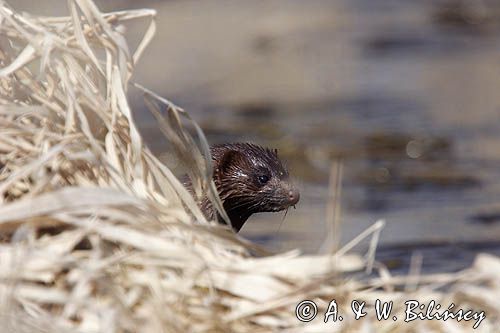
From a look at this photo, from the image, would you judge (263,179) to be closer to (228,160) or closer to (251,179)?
(251,179)

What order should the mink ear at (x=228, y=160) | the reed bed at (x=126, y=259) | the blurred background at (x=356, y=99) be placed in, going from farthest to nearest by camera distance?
the blurred background at (x=356, y=99)
the mink ear at (x=228, y=160)
the reed bed at (x=126, y=259)

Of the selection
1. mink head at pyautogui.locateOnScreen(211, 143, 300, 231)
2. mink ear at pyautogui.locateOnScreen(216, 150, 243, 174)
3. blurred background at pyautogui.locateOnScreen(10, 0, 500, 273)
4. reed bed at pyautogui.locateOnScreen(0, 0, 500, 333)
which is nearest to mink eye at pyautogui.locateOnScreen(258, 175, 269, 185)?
mink head at pyautogui.locateOnScreen(211, 143, 300, 231)

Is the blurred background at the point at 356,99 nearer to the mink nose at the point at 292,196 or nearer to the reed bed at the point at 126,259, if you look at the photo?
the mink nose at the point at 292,196

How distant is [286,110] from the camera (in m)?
11.0

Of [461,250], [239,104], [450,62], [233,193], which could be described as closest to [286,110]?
[239,104]

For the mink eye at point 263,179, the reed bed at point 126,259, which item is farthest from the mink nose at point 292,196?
the reed bed at point 126,259

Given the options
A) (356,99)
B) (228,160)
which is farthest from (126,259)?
(356,99)

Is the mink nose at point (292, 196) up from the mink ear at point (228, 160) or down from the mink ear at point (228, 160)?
down

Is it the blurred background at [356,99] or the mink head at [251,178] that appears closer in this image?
the mink head at [251,178]

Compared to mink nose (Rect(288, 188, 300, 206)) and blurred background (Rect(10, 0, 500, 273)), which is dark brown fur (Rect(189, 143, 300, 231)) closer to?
mink nose (Rect(288, 188, 300, 206))

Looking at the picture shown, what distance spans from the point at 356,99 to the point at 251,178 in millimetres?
6418

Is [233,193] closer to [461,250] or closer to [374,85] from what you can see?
[461,250]

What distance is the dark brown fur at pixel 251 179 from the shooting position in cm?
502

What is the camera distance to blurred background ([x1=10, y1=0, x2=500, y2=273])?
8.28 m
